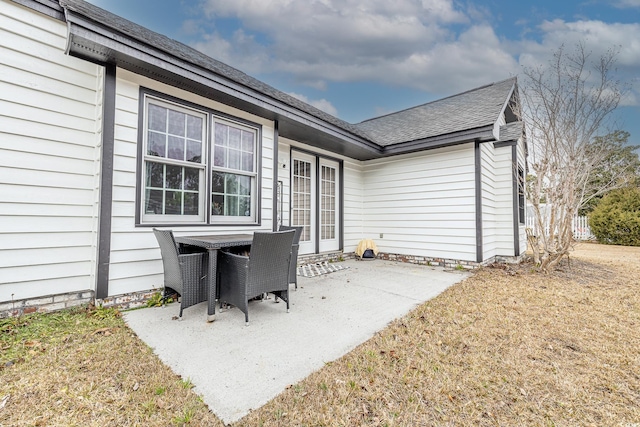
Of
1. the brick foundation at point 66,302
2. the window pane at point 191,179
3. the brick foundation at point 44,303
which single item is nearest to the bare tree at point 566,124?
the window pane at point 191,179

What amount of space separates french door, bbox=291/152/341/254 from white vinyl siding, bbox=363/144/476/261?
3.54 feet

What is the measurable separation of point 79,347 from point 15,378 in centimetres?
44

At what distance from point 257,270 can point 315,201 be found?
3.75m

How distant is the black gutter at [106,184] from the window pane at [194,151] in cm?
88

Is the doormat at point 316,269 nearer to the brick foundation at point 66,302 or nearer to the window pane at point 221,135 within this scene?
the brick foundation at point 66,302

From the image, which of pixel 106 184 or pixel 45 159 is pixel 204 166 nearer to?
pixel 106 184

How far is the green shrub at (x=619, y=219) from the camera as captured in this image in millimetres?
10398

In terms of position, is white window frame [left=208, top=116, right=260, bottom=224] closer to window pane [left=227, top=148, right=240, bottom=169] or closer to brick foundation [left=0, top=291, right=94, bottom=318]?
window pane [left=227, top=148, right=240, bottom=169]

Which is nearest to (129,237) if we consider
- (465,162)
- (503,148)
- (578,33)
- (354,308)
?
(354,308)

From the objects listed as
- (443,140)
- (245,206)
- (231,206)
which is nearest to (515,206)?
Answer: (443,140)

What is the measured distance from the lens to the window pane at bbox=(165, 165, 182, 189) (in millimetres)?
3713

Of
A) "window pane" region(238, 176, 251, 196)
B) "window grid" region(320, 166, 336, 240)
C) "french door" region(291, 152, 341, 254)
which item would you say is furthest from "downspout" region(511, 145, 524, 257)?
"window pane" region(238, 176, 251, 196)

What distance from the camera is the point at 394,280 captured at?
480 centimetres

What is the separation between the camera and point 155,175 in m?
3.59
